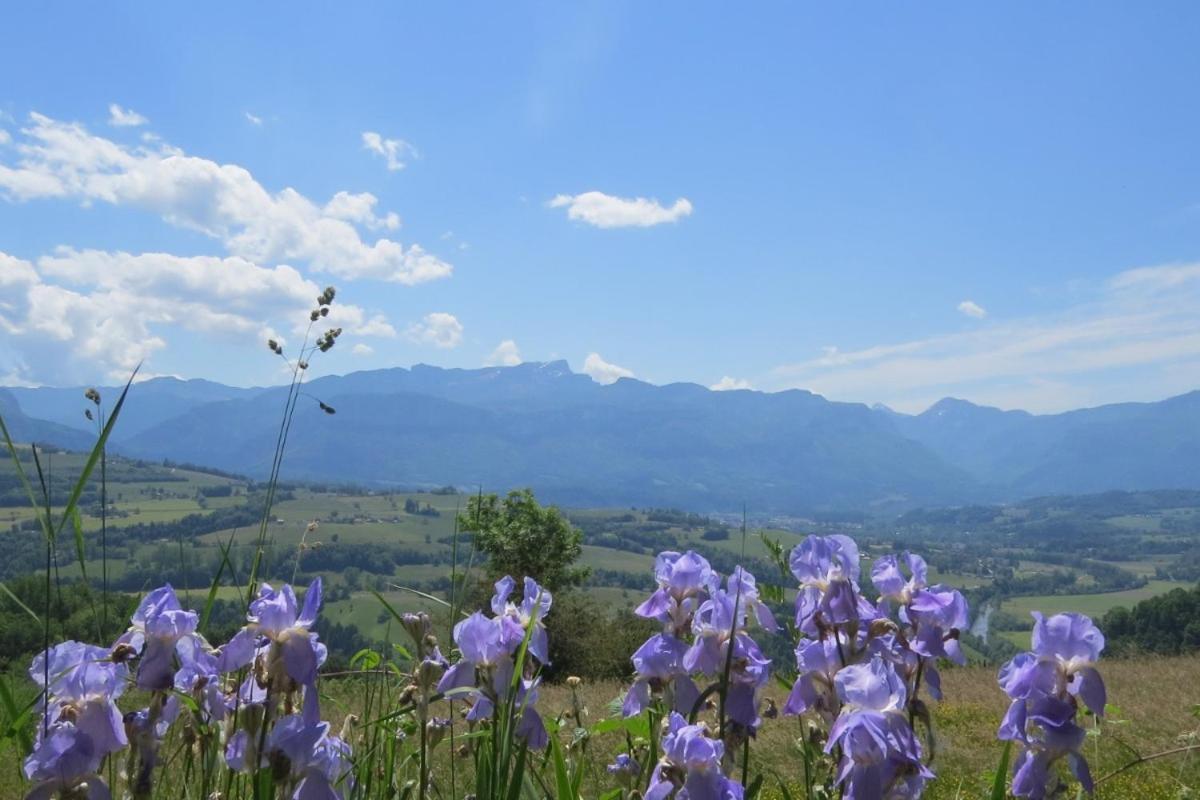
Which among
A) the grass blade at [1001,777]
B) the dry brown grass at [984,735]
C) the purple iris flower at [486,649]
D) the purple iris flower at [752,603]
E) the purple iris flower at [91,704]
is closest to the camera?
the purple iris flower at [91,704]

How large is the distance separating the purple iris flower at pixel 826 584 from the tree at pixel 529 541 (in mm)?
29740

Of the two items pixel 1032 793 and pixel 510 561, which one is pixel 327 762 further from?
pixel 510 561

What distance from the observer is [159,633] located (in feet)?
5.55

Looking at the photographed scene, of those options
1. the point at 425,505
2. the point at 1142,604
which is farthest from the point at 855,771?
the point at 425,505

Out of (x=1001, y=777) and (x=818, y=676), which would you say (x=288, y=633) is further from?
(x=1001, y=777)

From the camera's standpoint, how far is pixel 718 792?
1.64 meters

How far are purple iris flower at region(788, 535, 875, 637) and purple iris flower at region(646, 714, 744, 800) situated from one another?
0.48m

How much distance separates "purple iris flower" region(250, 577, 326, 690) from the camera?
62.1 inches

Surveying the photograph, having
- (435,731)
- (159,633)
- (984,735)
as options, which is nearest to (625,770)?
(435,731)

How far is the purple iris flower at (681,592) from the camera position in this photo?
2170 millimetres

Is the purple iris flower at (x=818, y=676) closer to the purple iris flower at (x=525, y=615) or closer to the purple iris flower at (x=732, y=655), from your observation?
the purple iris flower at (x=732, y=655)

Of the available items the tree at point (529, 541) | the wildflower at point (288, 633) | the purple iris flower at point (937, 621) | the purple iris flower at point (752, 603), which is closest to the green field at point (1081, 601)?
the tree at point (529, 541)

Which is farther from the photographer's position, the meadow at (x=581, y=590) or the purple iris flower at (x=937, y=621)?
the meadow at (x=581, y=590)

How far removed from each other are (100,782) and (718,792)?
1148 mm
